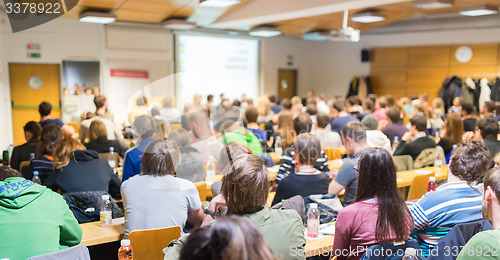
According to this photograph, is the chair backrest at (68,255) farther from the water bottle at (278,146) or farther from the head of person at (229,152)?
the water bottle at (278,146)

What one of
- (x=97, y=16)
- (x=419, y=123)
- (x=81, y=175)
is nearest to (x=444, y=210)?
(x=81, y=175)

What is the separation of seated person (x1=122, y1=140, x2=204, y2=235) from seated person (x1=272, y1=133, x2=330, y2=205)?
2.36 feet

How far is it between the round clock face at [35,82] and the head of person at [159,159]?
27.4 ft

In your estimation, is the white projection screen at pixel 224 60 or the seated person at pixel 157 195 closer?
the seated person at pixel 157 195

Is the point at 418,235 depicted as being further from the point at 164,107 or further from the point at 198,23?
the point at 198,23

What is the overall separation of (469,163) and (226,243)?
2.26 m

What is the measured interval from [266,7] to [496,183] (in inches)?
306

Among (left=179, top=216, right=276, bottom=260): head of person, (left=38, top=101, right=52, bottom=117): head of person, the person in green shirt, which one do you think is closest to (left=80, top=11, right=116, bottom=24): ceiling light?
(left=38, top=101, right=52, bottom=117): head of person

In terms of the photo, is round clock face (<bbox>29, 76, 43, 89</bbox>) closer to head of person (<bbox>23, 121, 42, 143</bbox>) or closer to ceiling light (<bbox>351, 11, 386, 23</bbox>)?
head of person (<bbox>23, 121, 42, 143</bbox>)

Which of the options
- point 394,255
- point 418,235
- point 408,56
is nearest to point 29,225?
point 394,255

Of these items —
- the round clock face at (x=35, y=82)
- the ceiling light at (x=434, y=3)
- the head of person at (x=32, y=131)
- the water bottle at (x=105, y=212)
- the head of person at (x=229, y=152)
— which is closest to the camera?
the head of person at (x=229, y=152)

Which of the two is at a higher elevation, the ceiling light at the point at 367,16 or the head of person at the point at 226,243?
the ceiling light at the point at 367,16

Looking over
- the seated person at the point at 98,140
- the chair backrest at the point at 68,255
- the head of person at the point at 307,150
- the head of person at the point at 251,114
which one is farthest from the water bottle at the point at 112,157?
the chair backrest at the point at 68,255

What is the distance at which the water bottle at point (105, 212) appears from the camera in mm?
3348
